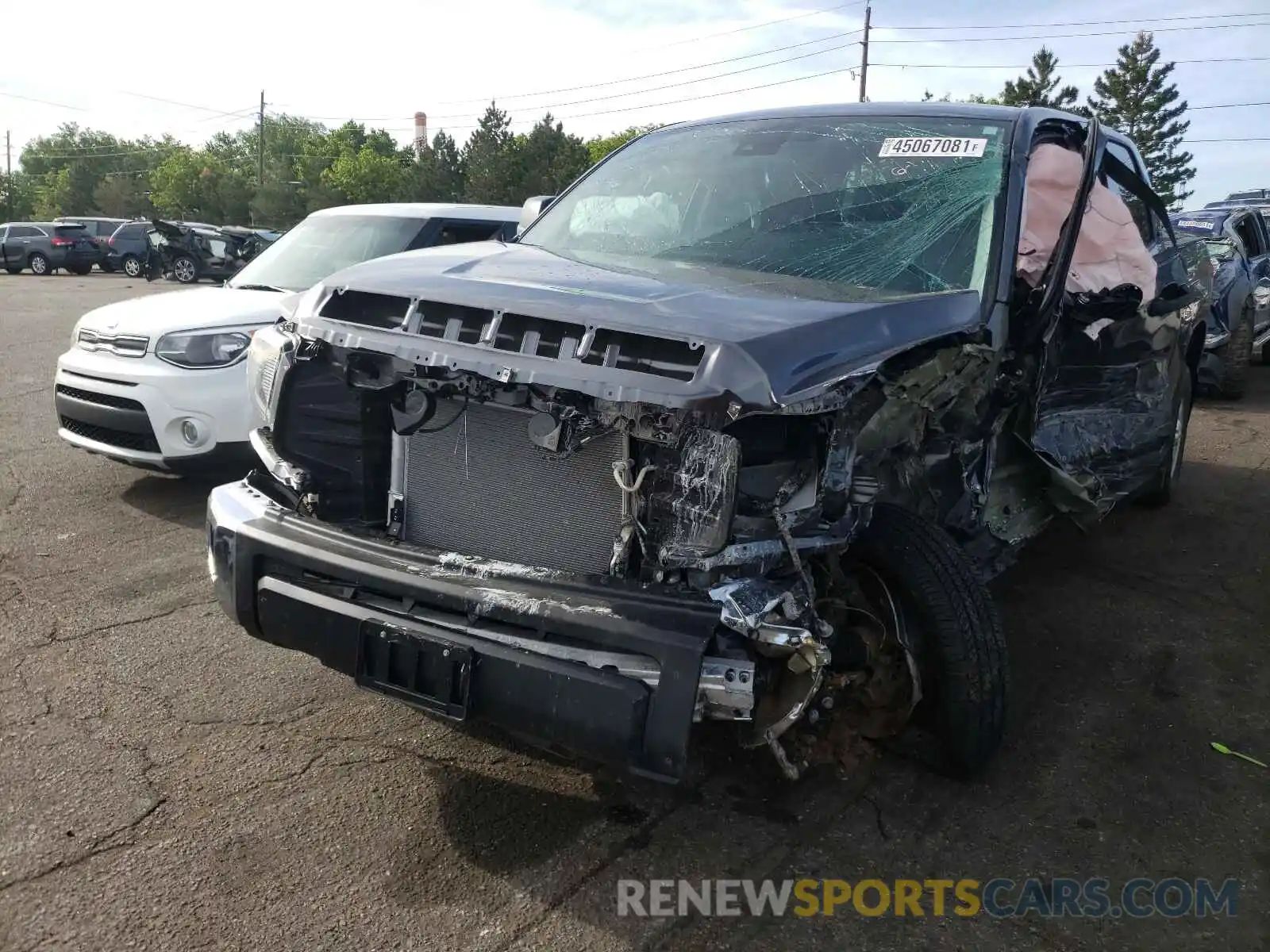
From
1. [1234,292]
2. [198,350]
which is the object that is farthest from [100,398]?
[1234,292]

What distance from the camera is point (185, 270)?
80.2ft

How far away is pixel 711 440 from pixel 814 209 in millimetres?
1424

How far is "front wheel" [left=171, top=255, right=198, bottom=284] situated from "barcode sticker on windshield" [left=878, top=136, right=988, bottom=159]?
24118mm

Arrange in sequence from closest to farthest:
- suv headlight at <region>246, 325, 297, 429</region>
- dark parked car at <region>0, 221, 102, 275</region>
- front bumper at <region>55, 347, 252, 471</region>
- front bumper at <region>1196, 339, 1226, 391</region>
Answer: suv headlight at <region>246, 325, 297, 429</region>, front bumper at <region>55, 347, 252, 471</region>, front bumper at <region>1196, 339, 1226, 391</region>, dark parked car at <region>0, 221, 102, 275</region>

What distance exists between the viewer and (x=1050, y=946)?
2.31 meters

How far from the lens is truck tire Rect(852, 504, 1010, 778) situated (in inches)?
106

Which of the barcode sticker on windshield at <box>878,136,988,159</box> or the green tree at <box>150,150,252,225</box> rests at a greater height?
the green tree at <box>150,150,252,225</box>

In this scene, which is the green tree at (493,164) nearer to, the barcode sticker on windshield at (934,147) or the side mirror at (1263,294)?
the side mirror at (1263,294)

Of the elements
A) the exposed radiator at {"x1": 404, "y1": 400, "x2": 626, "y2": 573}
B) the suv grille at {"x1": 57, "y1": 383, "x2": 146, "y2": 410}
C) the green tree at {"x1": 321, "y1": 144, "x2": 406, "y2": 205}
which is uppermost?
the green tree at {"x1": 321, "y1": 144, "x2": 406, "y2": 205}

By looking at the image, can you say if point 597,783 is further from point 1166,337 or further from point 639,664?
point 1166,337

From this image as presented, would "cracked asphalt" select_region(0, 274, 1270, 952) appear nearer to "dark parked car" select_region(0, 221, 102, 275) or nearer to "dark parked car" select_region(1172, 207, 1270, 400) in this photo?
"dark parked car" select_region(1172, 207, 1270, 400)

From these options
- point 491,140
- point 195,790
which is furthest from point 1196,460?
point 491,140

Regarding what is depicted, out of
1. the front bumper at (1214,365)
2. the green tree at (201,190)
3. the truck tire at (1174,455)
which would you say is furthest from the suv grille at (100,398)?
the green tree at (201,190)

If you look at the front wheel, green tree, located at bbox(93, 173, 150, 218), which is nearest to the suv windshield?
the front wheel
